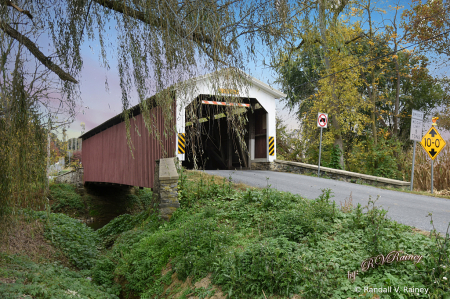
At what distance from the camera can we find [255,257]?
10.4 ft

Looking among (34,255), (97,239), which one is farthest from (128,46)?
(97,239)

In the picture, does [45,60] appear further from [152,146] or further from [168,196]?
[152,146]

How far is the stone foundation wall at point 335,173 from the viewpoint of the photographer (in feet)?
29.1

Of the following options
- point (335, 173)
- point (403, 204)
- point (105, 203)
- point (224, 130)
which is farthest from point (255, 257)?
point (105, 203)

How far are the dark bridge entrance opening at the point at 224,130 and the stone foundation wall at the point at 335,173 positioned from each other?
56 centimetres

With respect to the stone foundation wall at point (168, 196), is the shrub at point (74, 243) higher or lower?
lower

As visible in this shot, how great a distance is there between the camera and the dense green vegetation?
107 inches

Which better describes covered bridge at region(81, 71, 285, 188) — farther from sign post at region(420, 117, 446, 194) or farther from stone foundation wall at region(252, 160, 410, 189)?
sign post at region(420, 117, 446, 194)

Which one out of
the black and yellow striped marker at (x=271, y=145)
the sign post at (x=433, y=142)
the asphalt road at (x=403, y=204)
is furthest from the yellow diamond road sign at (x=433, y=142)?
the black and yellow striped marker at (x=271, y=145)

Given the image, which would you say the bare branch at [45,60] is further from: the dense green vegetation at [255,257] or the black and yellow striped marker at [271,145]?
the black and yellow striped marker at [271,145]

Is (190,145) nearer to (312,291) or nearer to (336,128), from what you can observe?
(312,291)

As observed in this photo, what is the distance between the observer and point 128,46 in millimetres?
2443

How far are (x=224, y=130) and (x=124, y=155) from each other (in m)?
5.84

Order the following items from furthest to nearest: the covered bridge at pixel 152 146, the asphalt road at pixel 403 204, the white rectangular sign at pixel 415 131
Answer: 1. the covered bridge at pixel 152 146
2. the white rectangular sign at pixel 415 131
3. the asphalt road at pixel 403 204
